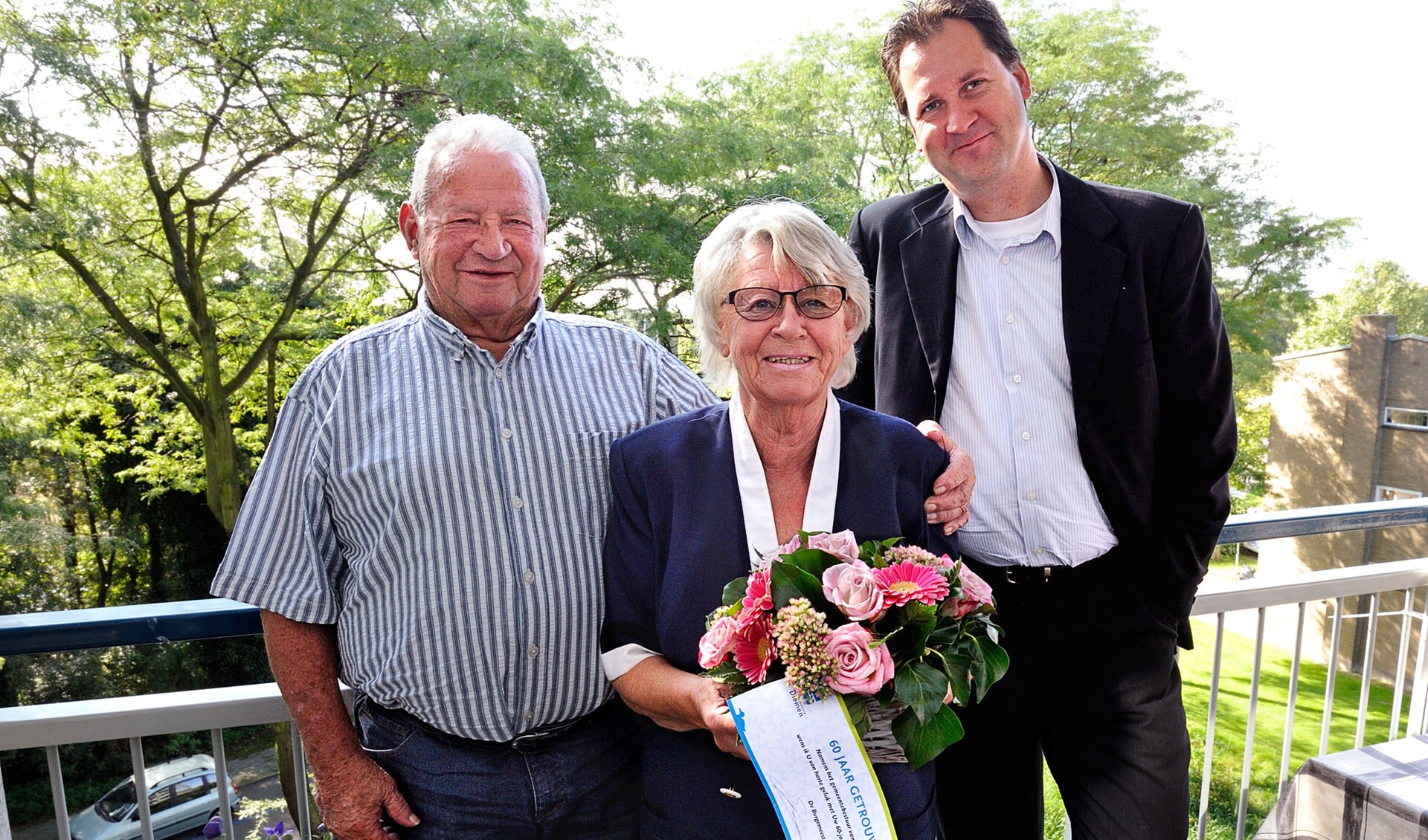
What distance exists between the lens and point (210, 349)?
12.2 m

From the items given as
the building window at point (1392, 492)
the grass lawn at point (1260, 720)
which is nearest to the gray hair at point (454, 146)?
the grass lawn at point (1260, 720)

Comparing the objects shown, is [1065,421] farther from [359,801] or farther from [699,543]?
[359,801]

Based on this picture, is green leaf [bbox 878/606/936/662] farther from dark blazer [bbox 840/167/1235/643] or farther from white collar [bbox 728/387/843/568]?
dark blazer [bbox 840/167/1235/643]

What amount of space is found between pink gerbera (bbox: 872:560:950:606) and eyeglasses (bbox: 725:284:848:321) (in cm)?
51

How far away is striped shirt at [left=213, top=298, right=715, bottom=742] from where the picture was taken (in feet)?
5.56

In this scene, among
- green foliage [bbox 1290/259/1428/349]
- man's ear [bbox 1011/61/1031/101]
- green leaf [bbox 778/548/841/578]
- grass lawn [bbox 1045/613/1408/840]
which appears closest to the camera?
green leaf [bbox 778/548/841/578]

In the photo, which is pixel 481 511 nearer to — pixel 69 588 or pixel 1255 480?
pixel 69 588

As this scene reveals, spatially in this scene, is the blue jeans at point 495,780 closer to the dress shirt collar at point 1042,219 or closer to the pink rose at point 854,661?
the pink rose at point 854,661

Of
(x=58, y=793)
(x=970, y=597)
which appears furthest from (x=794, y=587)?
(x=58, y=793)

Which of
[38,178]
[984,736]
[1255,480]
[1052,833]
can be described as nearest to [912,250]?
[984,736]

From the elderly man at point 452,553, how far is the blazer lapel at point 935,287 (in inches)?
13.1

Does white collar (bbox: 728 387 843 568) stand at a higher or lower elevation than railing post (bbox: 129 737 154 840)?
higher

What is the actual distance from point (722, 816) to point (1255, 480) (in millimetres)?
36640

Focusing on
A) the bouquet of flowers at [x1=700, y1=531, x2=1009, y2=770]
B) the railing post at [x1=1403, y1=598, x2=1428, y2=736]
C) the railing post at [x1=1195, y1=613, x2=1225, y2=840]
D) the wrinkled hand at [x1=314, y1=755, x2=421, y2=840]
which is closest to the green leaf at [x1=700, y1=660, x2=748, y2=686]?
the bouquet of flowers at [x1=700, y1=531, x2=1009, y2=770]
